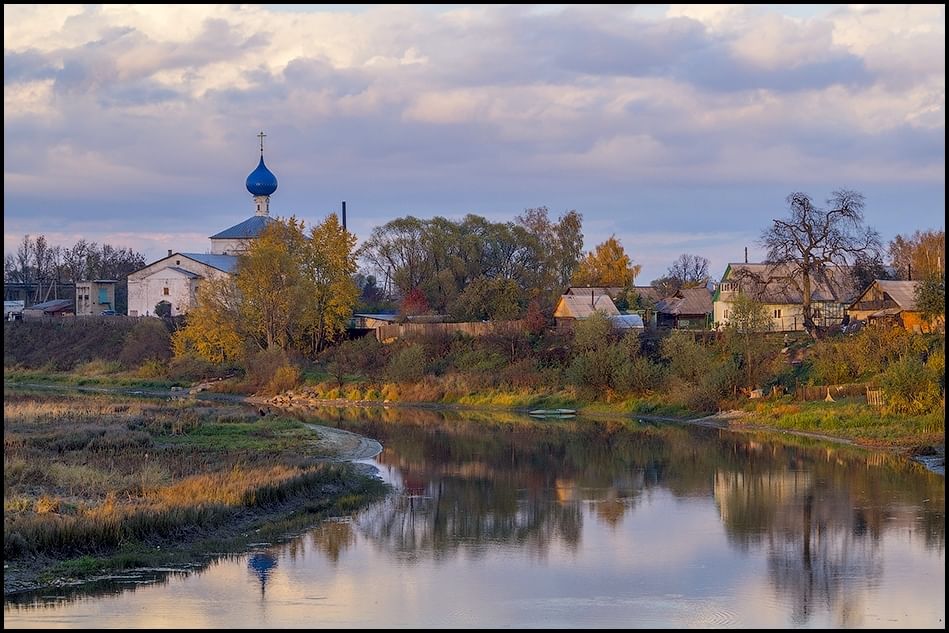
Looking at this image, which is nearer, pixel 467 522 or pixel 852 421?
pixel 467 522

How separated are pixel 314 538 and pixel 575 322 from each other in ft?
110

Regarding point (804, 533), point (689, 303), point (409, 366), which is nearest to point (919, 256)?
point (689, 303)

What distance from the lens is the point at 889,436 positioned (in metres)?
33.6

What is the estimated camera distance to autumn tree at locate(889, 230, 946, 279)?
58.8 meters

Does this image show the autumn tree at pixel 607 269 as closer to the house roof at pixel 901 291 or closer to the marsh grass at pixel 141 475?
the house roof at pixel 901 291

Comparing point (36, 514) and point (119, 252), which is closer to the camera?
point (36, 514)

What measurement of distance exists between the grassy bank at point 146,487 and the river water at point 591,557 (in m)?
0.94

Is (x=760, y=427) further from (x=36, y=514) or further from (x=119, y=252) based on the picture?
(x=119, y=252)

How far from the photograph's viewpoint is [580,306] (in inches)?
2375

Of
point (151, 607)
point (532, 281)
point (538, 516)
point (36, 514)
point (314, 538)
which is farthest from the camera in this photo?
point (532, 281)

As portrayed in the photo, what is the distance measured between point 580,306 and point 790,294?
Answer: 10437mm

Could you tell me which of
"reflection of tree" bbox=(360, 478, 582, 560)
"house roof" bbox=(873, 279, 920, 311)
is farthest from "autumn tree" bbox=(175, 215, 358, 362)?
"reflection of tree" bbox=(360, 478, 582, 560)

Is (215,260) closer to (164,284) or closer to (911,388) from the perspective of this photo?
(164,284)

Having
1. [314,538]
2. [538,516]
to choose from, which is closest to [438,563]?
[314,538]
